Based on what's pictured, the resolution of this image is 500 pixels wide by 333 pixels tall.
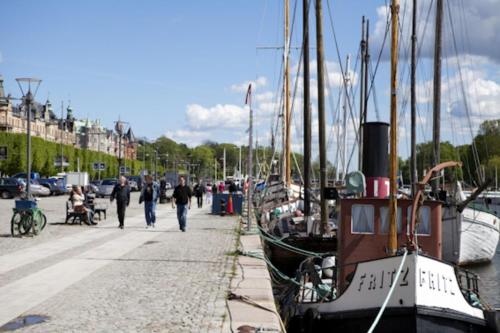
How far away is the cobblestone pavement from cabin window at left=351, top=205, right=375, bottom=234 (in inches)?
96.6

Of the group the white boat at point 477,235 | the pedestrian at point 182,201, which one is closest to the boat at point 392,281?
the pedestrian at point 182,201

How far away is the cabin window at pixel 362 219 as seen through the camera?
485 inches

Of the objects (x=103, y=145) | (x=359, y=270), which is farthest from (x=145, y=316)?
(x=103, y=145)

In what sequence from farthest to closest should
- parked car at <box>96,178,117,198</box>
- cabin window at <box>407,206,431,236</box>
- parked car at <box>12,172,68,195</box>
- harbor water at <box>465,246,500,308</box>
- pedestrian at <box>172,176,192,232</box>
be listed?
1. parked car at <box>12,172,68,195</box>
2. parked car at <box>96,178,117,198</box>
3. pedestrian at <box>172,176,192,232</box>
4. harbor water at <box>465,246,500,308</box>
5. cabin window at <box>407,206,431,236</box>

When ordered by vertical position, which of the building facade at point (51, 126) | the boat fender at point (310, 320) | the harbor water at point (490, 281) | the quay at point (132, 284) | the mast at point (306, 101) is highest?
the building facade at point (51, 126)

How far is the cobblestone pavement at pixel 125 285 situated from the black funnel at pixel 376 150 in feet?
11.8

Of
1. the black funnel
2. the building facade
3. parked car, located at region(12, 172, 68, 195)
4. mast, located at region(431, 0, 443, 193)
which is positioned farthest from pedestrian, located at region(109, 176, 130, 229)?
the building facade

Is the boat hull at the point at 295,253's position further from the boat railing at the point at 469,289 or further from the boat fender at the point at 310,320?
the boat fender at the point at 310,320

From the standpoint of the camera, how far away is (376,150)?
15109 millimetres

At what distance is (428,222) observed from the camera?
40.1ft

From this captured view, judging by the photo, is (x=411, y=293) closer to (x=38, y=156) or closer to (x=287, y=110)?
(x=287, y=110)

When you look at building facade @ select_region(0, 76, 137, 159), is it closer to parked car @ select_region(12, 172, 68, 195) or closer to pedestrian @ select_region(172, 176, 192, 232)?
parked car @ select_region(12, 172, 68, 195)

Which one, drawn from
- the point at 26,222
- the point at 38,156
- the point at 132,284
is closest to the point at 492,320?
the point at 132,284

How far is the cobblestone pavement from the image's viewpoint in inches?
347
